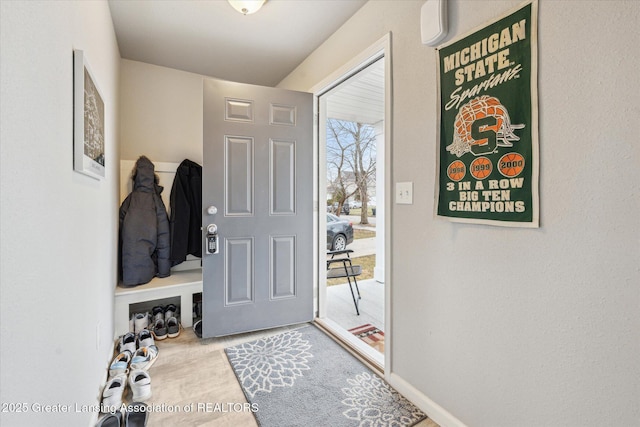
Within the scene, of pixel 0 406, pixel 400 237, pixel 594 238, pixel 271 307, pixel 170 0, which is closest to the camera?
pixel 0 406

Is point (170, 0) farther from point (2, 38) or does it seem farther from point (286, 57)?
point (2, 38)

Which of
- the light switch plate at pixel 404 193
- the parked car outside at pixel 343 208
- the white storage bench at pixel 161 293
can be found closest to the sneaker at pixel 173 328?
the white storage bench at pixel 161 293

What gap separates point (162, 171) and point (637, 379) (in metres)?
3.21

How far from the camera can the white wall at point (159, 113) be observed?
2.74 metres

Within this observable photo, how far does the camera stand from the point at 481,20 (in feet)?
4.07

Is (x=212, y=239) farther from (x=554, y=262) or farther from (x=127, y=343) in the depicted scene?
(x=554, y=262)

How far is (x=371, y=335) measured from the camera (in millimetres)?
2520

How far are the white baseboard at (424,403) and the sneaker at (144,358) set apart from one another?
4.84 ft

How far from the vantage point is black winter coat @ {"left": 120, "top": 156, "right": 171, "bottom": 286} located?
2.36m

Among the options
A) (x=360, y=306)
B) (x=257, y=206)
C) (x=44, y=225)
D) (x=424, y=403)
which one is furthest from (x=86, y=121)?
(x=360, y=306)

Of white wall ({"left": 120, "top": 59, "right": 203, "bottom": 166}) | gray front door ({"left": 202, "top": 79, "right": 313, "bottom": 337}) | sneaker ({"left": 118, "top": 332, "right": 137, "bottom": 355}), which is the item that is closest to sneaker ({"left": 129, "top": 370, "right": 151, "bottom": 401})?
sneaker ({"left": 118, "top": 332, "right": 137, "bottom": 355})

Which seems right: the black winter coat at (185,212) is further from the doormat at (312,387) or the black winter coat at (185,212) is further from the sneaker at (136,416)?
the sneaker at (136,416)

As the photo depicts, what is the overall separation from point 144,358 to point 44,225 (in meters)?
1.32

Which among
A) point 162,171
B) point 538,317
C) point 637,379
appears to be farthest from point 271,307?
point 637,379
